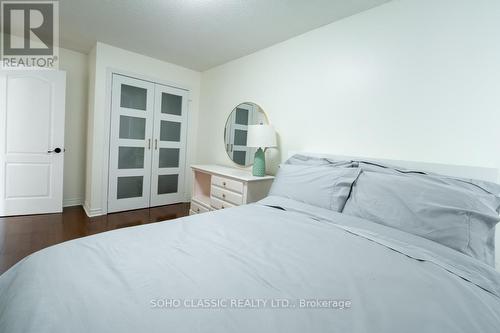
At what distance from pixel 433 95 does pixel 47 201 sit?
4.44 metres

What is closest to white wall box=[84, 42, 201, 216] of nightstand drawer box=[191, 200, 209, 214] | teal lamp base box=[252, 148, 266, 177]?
nightstand drawer box=[191, 200, 209, 214]

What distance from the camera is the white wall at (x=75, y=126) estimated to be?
3.54 metres

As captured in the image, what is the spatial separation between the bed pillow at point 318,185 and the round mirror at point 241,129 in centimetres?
119

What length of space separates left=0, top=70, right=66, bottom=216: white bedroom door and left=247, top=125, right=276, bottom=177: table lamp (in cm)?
267

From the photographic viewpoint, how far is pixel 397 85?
6.22 ft

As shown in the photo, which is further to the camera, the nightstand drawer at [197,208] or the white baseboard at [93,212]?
the white baseboard at [93,212]

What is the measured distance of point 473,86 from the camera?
1.58 m

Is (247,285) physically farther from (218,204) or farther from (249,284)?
(218,204)

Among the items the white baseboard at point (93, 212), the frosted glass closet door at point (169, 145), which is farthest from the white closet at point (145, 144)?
the white baseboard at point (93, 212)

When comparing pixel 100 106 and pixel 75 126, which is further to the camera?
pixel 75 126

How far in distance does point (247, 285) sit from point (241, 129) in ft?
8.85

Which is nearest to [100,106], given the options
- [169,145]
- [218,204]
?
[169,145]

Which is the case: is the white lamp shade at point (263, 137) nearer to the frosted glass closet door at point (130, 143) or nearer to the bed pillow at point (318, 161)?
the bed pillow at point (318, 161)

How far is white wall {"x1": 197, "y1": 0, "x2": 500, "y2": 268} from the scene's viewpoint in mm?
1561
